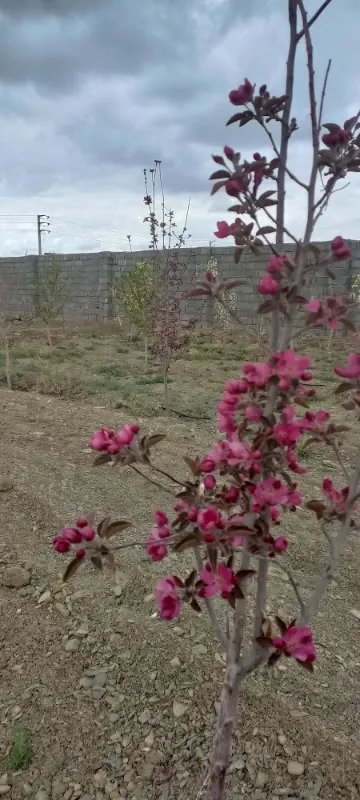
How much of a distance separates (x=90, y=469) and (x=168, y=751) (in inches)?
86.3

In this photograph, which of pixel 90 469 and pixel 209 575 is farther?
pixel 90 469

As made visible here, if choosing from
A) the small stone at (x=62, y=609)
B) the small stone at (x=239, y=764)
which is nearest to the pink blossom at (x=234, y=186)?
the small stone at (x=239, y=764)

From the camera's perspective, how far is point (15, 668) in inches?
79.0

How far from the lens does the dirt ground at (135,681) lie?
1.59 metres

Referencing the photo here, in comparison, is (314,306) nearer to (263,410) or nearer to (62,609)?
(263,410)

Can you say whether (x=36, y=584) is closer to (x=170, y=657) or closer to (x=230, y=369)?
(x=170, y=657)

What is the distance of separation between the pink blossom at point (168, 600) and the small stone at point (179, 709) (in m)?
0.84

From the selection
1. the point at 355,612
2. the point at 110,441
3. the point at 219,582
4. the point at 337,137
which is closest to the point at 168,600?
the point at 219,582

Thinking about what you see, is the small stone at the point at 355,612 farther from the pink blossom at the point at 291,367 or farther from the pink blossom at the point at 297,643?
the pink blossom at the point at 291,367

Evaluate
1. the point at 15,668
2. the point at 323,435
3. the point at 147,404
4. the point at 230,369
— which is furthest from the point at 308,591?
the point at 230,369

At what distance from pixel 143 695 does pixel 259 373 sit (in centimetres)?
130

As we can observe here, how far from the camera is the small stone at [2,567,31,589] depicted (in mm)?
2443

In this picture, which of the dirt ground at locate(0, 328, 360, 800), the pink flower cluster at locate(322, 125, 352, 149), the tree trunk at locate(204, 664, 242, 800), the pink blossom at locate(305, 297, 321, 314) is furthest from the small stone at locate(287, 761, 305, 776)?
the pink flower cluster at locate(322, 125, 352, 149)

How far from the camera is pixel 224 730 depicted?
4.39ft
